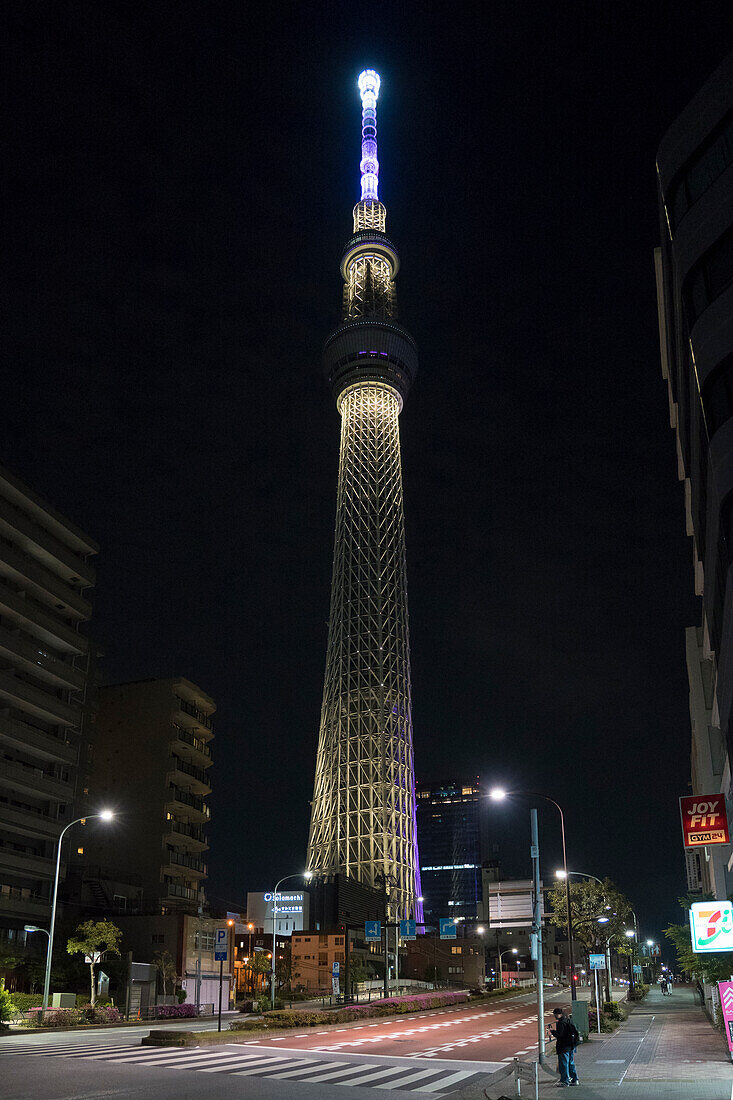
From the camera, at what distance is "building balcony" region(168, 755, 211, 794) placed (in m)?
85.1

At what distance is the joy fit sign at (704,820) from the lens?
3228 cm

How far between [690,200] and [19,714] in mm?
64185

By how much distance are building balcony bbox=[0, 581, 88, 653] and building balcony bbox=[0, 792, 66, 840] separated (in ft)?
43.4

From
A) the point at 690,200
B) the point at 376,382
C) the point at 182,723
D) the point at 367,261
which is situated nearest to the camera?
the point at 690,200

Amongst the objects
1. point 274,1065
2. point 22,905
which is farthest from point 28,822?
point 274,1065

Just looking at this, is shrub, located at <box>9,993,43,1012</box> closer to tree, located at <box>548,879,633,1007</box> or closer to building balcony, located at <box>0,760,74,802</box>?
building balcony, located at <box>0,760,74,802</box>

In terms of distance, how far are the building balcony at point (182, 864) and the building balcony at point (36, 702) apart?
15.3m

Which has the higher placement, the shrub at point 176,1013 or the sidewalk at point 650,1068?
the sidewalk at point 650,1068

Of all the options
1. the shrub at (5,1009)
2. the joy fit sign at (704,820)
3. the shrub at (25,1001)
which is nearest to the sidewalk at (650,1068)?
the joy fit sign at (704,820)

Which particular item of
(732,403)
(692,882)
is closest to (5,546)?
(732,403)

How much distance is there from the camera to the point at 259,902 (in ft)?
363

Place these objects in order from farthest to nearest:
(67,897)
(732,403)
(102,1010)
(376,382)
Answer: (376,382) → (67,897) → (102,1010) → (732,403)

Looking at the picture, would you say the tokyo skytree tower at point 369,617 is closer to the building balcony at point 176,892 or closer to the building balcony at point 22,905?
the building balcony at point 176,892

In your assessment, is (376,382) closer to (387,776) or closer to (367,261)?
(367,261)
